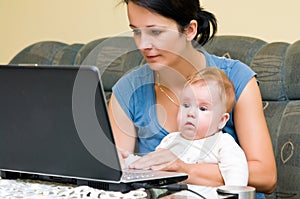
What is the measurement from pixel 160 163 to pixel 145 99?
437 mm

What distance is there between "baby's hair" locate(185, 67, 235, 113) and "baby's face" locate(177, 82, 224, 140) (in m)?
0.02

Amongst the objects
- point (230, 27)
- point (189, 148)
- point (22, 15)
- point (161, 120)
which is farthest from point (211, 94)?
point (22, 15)

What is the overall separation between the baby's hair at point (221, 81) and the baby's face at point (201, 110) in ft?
0.05

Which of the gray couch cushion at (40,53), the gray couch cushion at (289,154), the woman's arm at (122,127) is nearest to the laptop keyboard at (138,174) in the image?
the woman's arm at (122,127)

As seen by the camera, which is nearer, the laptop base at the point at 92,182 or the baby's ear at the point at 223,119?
the laptop base at the point at 92,182

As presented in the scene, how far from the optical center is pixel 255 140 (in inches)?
61.5

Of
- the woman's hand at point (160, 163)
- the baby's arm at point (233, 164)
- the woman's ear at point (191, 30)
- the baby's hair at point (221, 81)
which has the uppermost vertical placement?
the woman's ear at point (191, 30)

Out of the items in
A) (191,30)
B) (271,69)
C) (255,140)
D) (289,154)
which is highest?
(191,30)

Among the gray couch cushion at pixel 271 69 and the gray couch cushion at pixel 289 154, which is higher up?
the gray couch cushion at pixel 271 69

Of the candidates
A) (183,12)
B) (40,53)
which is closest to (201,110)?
(183,12)

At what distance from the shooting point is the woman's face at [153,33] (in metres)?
1.55

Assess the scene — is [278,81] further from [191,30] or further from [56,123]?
[56,123]

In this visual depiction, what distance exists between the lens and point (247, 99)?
5.27ft

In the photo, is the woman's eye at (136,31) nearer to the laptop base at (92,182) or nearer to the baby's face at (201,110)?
the baby's face at (201,110)
